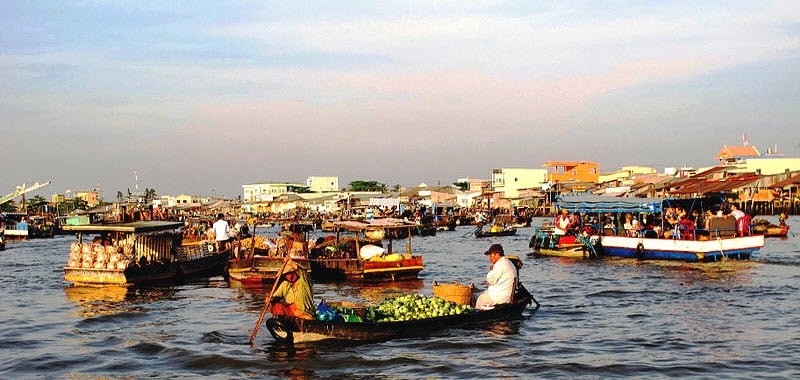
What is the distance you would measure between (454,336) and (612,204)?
60.0 ft

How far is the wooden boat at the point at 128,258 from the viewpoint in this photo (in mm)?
20891

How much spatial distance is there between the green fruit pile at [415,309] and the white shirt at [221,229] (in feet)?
46.8

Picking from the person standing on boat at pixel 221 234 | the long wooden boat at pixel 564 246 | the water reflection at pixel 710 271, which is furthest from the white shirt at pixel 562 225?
the person standing on boat at pixel 221 234

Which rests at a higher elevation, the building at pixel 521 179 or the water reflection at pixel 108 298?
the building at pixel 521 179

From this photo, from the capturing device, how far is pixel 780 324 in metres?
14.4

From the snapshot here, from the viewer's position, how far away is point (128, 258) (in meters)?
21.1

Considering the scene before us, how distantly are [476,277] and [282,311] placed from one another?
13.4 meters

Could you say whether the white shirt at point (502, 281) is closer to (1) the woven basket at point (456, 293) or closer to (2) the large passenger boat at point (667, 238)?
(1) the woven basket at point (456, 293)

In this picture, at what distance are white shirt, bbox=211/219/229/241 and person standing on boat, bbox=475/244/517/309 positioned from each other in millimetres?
14614

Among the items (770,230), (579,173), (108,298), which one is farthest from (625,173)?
(108,298)

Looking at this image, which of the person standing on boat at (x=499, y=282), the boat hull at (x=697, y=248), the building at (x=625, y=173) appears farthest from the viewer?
→ the building at (x=625, y=173)

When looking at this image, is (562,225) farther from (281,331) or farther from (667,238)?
(281,331)

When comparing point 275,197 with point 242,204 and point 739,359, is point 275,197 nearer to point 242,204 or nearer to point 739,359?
point 242,204

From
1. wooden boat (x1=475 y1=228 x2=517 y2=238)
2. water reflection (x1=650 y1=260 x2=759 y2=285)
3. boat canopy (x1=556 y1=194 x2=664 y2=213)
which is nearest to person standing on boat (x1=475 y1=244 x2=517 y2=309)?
water reflection (x1=650 y1=260 x2=759 y2=285)
